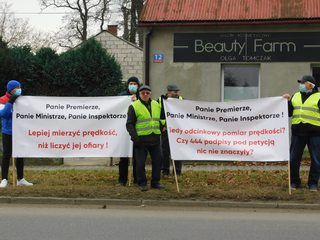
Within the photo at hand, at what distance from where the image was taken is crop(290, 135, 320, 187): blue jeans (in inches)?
360

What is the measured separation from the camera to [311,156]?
9.23m

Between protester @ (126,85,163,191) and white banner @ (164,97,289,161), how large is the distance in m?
0.36

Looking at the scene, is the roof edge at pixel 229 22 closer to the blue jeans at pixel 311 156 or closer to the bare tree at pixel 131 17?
the blue jeans at pixel 311 156

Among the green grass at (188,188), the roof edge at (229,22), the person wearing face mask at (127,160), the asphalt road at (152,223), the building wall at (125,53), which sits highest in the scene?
the building wall at (125,53)

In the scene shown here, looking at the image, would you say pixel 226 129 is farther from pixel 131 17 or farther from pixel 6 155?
pixel 131 17

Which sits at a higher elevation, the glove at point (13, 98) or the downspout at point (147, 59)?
the downspout at point (147, 59)

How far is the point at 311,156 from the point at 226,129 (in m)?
1.63

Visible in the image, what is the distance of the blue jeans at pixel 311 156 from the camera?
360 inches

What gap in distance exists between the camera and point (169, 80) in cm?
1538

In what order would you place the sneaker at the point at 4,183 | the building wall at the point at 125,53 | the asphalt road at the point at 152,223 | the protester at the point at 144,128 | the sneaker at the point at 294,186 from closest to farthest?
the asphalt road at the point at 152,223 < the protester at the point at 144,128 < the sneaker at the point at 294,186 < the sneaker at the point at 4,183 < the building wall at the point at 125,53

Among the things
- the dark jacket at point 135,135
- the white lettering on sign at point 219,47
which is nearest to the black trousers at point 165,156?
the dark jacket at point 135,135

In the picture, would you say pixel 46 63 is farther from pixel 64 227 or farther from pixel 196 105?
pixel 64 227

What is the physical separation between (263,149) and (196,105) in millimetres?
1504

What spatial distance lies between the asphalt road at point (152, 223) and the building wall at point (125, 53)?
81.1 feet
